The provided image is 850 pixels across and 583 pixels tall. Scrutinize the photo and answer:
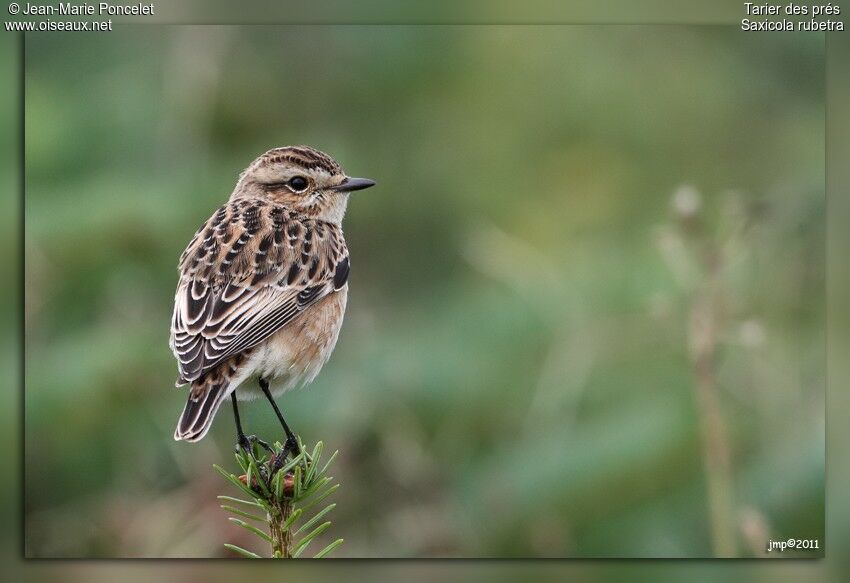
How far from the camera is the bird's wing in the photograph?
16.5ft

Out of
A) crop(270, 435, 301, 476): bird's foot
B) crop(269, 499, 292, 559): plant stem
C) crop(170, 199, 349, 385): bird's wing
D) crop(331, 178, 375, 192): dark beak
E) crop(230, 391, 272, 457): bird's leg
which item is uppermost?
crop(331, 178, 375, 192): dark beak

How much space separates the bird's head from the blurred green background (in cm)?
53

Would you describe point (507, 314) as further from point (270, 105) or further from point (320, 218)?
point (270, 105)

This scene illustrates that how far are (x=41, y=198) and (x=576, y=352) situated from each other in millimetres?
2591

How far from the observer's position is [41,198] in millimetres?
5922

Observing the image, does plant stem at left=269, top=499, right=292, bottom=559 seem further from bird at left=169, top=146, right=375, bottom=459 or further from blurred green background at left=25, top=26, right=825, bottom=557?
blurred green background at left=25, top=26, right=825, bottom=557

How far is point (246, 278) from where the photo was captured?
540 centimetres

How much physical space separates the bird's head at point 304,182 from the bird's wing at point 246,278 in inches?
2.4

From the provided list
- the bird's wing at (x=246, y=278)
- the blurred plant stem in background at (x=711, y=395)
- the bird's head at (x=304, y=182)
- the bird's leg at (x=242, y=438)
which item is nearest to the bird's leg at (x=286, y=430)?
the bird's leg at (x=242, y=438)

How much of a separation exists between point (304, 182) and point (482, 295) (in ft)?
3.70

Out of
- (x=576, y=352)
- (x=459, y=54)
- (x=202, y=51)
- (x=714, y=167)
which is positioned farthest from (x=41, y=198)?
(x=714, y=167)

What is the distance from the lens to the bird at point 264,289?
4.97 m

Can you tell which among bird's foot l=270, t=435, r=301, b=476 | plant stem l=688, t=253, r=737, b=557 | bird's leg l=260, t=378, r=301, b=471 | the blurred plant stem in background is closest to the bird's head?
bird's leg l=260, t=378, r=301, b=471

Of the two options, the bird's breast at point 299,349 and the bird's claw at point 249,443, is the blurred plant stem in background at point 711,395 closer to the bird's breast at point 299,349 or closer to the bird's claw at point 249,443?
the bird's breast at point 299,349
